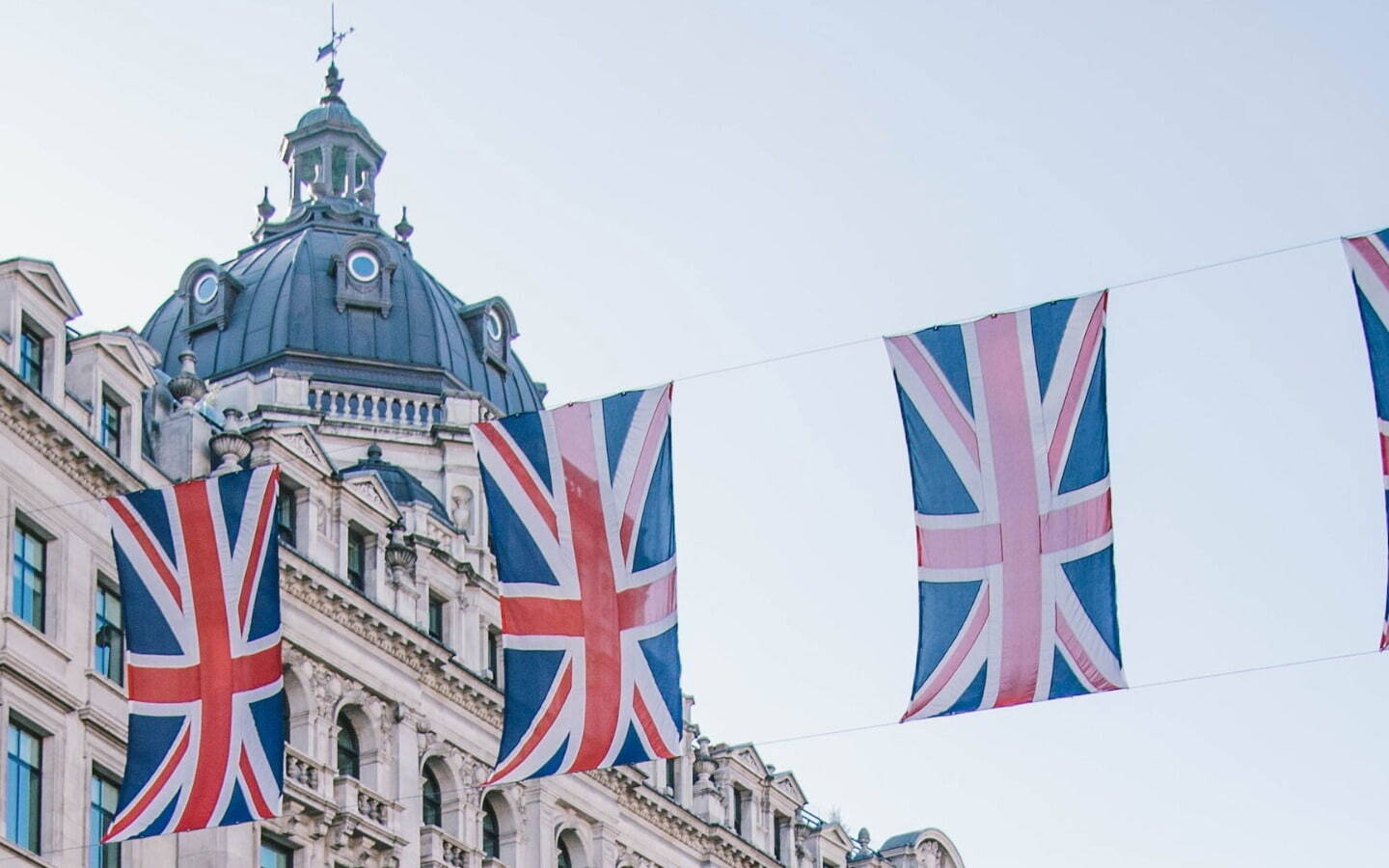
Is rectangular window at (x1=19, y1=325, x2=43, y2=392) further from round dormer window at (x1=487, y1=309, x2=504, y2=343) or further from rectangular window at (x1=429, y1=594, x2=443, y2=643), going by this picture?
round dormer window at (x1=487, y1=309, x2=504, y2=343)

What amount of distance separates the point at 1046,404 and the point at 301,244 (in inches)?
1881

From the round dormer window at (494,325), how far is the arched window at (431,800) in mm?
25837

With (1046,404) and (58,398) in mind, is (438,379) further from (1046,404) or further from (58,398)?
(1046,404)

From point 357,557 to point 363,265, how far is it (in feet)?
80.7

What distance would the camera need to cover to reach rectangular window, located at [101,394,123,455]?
194 ft

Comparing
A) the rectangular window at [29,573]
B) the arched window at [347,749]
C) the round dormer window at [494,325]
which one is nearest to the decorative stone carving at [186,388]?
the rectangular window at [29,573]

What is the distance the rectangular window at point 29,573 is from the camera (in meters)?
55.5

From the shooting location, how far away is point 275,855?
61.1m

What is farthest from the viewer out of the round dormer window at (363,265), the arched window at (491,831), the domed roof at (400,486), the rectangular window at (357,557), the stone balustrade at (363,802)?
the round dormer window at (363,265)

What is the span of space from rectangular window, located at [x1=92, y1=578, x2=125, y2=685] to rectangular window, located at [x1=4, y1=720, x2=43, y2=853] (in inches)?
114

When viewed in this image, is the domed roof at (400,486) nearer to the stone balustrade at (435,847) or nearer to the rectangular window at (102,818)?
the stone balustrade at (435,847)

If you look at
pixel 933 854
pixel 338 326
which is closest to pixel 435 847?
pixel 338 326

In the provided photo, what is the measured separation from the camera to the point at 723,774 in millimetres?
81062

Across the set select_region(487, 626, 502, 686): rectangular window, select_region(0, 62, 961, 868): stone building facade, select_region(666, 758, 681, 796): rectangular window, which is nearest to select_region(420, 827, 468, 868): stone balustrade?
select_region(0, 62, 961, 868): stone building facade
